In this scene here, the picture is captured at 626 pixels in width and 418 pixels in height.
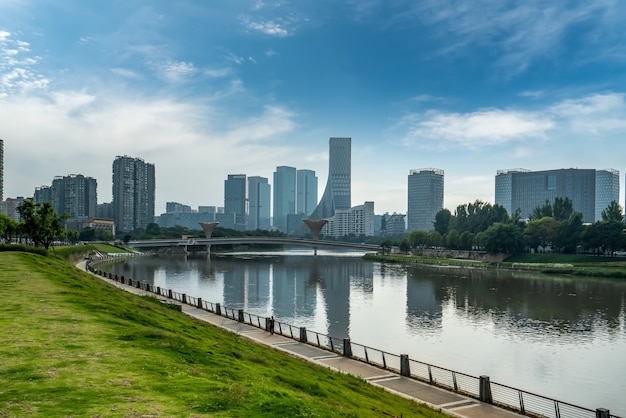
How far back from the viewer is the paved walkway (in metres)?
16.0

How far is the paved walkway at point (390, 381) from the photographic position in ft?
52.6

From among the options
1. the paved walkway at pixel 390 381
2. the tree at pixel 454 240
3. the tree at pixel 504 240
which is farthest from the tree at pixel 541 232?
the paved walkway at pixel 390 381

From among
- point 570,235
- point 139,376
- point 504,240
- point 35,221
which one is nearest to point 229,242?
point 504,240

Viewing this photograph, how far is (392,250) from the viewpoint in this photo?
511 feet

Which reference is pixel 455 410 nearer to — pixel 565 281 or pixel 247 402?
pixel 247 402

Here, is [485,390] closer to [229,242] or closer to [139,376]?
[139,376]

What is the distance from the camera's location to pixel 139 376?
37.0 ft

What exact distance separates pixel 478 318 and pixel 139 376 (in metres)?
36.9

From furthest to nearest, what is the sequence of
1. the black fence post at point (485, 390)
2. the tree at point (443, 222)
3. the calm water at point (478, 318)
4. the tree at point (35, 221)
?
the tree at point (443, 222) → the tree at point (35, 221) → the calm water at point (478, 318) → the black fence post at point (485, 390)

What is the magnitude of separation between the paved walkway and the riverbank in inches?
2819

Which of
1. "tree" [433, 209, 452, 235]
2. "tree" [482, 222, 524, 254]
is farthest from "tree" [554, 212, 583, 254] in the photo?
"tree" [433, 209, 452, 235]

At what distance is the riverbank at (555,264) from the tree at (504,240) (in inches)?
92.4

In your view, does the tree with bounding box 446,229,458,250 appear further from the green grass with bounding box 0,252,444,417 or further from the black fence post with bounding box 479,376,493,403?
the black fence post with bounding box 479,376,493,403

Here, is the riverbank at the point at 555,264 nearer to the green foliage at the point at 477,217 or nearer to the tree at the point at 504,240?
the tree at the point at 504,240
